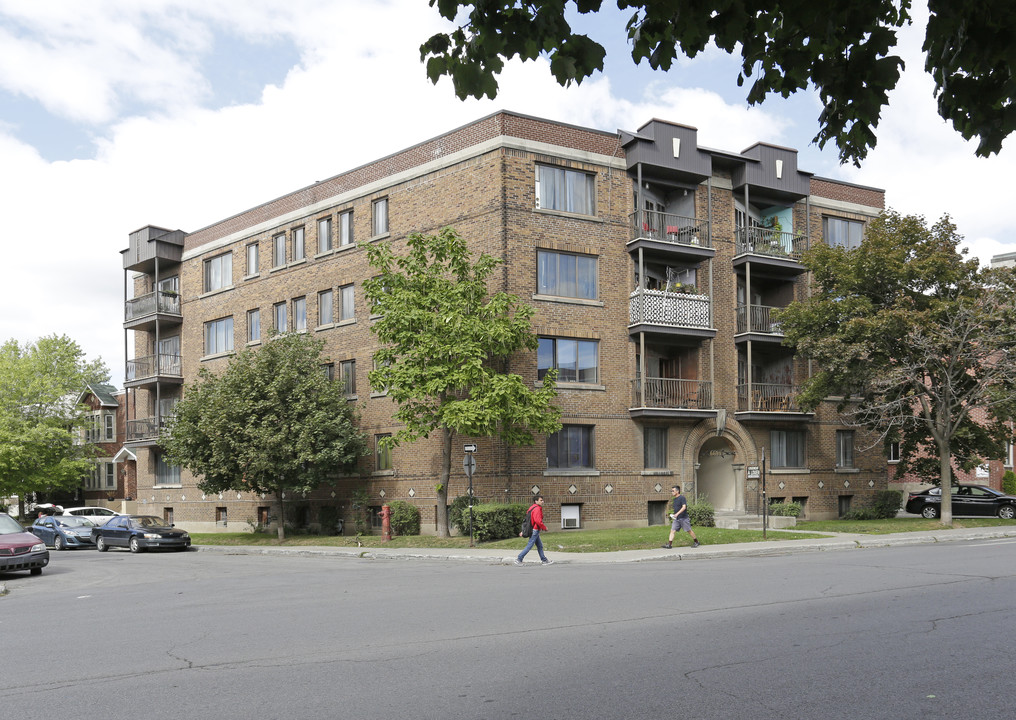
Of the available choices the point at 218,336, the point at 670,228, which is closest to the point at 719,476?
the point at 670,228

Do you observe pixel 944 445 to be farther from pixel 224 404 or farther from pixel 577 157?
pixel 224 404

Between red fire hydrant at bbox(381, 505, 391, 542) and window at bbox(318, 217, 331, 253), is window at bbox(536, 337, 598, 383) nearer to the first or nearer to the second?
red fire hydrant at bbox(381, 505, 391, 542)

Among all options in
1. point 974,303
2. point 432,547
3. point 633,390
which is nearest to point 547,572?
point 432,547

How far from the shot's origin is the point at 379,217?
1297 inches

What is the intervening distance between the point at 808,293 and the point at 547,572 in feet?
68.6

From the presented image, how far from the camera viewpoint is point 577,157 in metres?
29.9

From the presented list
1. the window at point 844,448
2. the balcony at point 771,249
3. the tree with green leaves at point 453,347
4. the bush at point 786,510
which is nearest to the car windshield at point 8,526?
the tree with green leaves at point 453,347

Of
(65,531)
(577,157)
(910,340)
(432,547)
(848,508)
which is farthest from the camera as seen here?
(848,508)

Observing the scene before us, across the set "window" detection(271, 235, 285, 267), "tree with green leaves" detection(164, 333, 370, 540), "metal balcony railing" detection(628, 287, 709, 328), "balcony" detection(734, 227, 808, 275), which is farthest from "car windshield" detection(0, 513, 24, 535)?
"balcony" detection(734, 227, 808, 275)

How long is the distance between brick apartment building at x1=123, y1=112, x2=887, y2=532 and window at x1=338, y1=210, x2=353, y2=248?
0.08 metres

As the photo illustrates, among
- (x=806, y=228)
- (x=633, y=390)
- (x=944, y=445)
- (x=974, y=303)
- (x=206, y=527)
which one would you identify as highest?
(x=806, y=228)

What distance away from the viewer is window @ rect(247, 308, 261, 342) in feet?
125

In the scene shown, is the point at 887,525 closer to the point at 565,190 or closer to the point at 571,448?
the point at 571,448

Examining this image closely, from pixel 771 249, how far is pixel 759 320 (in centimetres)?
274
